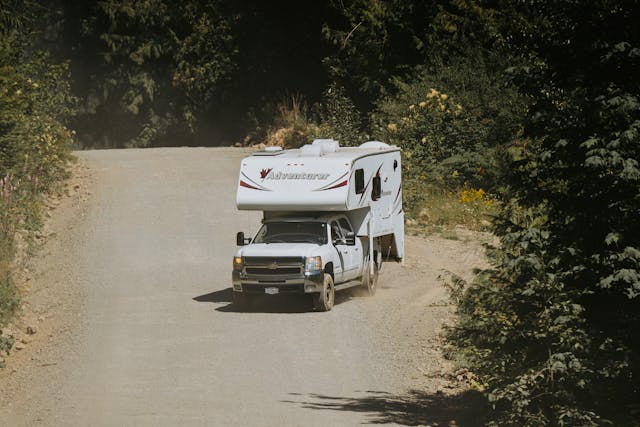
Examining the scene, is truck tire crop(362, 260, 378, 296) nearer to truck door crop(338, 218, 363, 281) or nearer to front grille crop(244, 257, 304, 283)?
truck door crop(338, 218, 363, 281)

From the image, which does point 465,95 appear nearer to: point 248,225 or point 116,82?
point 248,225

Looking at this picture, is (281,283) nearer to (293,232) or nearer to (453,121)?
(293,232)

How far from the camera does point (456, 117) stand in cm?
3397

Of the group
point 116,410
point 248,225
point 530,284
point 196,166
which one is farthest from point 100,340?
point 196,166

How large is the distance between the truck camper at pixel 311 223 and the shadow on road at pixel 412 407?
5.92 metres

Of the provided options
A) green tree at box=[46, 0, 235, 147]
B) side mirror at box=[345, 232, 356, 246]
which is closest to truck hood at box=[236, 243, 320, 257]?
side mirror at box=[345, 232, 356, 246]

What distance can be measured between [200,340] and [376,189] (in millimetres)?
6937

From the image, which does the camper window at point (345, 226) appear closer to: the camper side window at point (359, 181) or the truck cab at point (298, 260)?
the truck cab at point (298, 260)

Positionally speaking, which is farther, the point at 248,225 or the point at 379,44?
the point at 379,44

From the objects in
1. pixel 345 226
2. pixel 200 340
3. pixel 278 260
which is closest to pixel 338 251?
pixel 345 226

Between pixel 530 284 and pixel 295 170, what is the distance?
1035 cm

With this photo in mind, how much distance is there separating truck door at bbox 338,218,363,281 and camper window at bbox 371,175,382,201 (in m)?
1.19

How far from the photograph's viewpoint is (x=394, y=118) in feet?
116

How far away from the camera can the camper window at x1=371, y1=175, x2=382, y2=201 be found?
23594 millimetres
